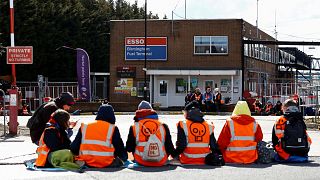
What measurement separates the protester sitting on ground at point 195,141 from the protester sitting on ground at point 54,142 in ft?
7.11

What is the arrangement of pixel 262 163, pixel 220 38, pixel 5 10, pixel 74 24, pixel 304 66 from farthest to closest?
pixel 304 66 < pixel 74 24 < pixel 5 10 < pixel 220 38 < pixel 262 163

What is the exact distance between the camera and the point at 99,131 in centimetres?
1029

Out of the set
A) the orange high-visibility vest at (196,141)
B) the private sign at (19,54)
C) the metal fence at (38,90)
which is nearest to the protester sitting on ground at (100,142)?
the orange high-visibility vest at (196,141)

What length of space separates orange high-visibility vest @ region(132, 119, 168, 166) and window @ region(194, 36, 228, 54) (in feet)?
105

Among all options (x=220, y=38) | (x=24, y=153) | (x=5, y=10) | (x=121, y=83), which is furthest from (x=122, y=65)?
(x=24, y=153)

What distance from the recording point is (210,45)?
42156mm

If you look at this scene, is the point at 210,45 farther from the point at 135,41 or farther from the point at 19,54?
the point at 19,54

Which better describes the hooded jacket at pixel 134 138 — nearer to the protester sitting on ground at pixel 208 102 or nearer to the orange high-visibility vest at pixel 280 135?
the orange high-visibility vest at pixel 280 135

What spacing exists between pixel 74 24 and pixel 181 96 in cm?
2062

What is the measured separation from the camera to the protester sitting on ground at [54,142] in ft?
33.8

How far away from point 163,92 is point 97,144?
106ft

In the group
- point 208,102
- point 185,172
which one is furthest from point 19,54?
point 208,102

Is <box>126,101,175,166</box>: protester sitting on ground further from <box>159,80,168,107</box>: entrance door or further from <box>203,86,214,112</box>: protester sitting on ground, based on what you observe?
<box>159,80,168,107</box>: entrance door

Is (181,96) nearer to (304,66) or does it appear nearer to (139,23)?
(139,23)
